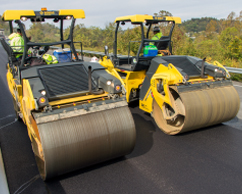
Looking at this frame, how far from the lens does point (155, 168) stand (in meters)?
3.98

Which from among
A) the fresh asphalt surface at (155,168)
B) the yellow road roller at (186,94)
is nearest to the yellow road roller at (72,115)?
the fresh asphalt surface at (155,168)

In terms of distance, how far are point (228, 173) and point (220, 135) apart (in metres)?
1.41

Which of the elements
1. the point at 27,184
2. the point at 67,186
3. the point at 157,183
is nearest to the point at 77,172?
the point at 67,186

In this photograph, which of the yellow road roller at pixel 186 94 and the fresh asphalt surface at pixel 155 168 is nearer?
the fresh asphalt surface at pixel 155 168

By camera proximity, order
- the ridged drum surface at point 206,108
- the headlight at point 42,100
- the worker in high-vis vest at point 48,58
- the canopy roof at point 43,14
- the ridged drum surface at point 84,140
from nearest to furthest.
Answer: the ridged drum surface at point 84,140
the headlight at point 42,100
the canopy roof at point 43,14
the ridged drum surface at point 206,108
the worker in high-vis vest at point 48,58

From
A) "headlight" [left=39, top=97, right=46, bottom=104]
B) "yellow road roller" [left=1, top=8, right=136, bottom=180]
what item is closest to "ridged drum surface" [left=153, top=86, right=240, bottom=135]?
"yellow road roller" [left=1, top=8, right=136, bottom=180]

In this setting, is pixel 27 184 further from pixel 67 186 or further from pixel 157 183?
pixel 157 183

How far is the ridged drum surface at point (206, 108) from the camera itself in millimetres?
4703

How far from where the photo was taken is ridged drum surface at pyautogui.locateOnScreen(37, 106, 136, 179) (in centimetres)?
335

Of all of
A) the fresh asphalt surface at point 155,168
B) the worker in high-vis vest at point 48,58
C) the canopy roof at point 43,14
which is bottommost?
the fresh asphalt surface at point 155,168

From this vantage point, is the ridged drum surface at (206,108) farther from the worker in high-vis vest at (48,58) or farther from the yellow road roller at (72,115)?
the worker in high-vis vest at (48,58)

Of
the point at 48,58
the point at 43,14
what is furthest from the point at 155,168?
the point at 43,14

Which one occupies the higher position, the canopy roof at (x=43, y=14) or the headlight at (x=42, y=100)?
the canopy roof at (x=43, y=14)

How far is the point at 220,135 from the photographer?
5082 mm
